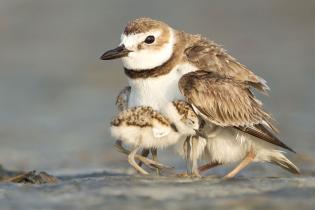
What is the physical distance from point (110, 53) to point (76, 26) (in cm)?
993

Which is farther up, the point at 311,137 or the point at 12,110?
the point at 12,110

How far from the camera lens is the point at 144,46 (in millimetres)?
7828

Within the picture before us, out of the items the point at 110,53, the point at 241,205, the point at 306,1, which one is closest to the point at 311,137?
the point at 110,53

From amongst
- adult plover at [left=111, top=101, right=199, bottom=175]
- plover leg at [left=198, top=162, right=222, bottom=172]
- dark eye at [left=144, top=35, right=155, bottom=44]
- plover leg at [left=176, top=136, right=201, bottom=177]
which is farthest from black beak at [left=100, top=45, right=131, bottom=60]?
plover leg at [left=198, top=162, right=222, bottom=172]

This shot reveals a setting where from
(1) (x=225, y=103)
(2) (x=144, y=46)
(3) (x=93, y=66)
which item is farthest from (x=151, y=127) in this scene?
(3) (x=93, y=66)

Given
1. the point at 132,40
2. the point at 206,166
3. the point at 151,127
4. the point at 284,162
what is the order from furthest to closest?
the point at 206,166
the point at 284,162
the point at 132,40
the point at 151,127

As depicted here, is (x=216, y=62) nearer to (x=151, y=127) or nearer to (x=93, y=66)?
(x=151, y=127)

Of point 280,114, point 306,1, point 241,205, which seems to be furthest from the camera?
point 306,1

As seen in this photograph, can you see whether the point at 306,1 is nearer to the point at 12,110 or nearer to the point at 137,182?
the point at 12,110

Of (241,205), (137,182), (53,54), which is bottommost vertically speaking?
(241,205)

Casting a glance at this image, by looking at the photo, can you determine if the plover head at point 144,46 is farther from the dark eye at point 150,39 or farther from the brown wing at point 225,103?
the brown wing at point 225,103

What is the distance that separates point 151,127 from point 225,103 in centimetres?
88

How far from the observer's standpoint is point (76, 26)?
17484 millimetres

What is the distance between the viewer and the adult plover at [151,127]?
23.1ft
